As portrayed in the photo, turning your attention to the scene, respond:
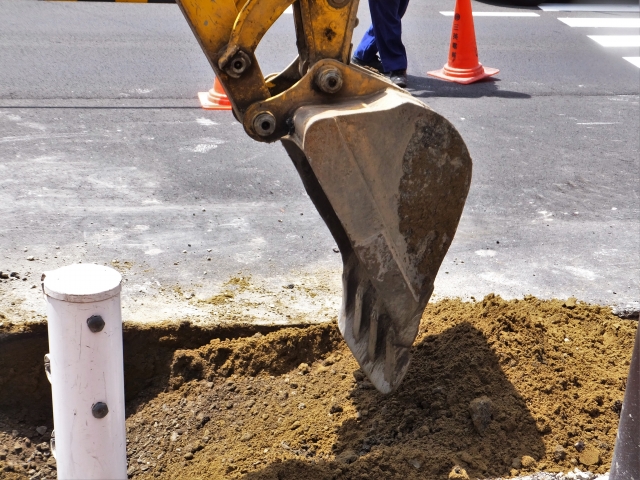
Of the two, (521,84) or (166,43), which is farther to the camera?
(166,43)

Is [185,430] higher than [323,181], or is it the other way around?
[323,181]

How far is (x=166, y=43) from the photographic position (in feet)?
32.0

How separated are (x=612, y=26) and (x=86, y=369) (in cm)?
1138

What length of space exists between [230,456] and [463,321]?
134cm

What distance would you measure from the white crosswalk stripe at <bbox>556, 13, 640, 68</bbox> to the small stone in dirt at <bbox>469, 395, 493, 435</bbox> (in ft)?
26.9

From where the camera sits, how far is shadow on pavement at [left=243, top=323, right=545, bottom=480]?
315cm

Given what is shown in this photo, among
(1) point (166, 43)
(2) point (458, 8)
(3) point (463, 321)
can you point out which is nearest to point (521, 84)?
(2) point (458, 8)

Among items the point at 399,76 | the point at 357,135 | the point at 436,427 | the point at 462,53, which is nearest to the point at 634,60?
the point at 462,53

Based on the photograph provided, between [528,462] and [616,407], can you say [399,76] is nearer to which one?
[616,407]

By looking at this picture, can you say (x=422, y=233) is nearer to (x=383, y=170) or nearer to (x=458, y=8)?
(x=383, y=170)

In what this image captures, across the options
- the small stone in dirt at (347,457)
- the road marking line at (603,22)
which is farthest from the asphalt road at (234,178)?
the road marking line at (603,22)

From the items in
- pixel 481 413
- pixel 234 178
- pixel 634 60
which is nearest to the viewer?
pixel 481 413

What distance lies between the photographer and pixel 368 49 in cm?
893

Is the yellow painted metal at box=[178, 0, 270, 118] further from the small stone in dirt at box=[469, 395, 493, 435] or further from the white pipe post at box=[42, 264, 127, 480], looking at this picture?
the small stone in dirt at box=[469, 395, 493, 435]
